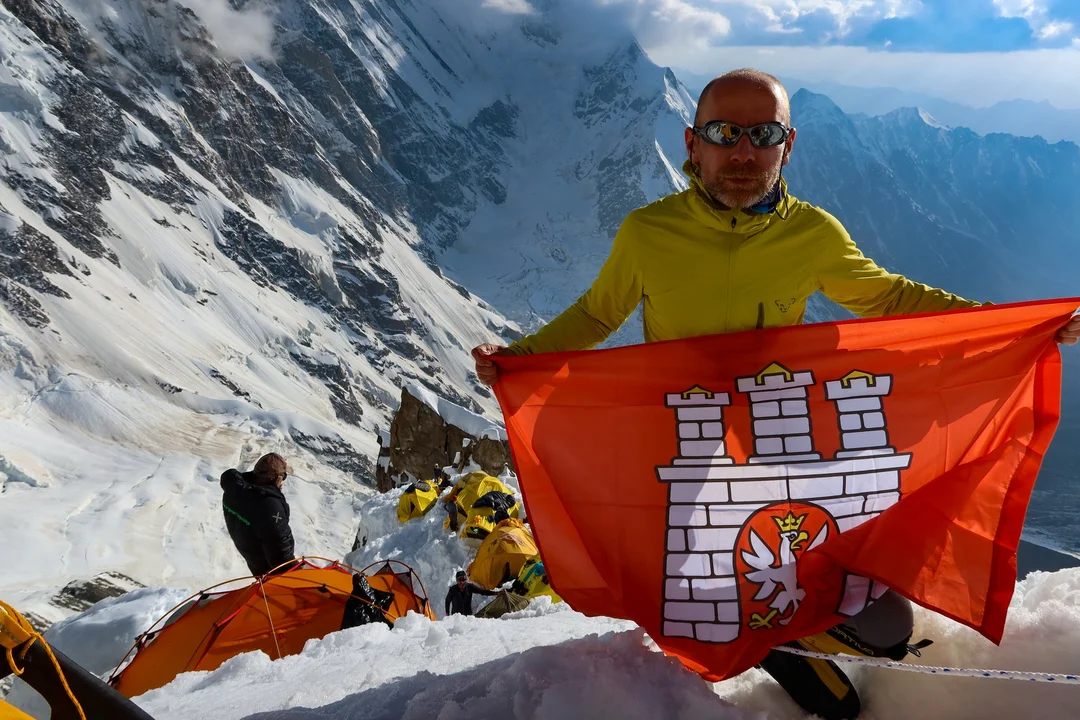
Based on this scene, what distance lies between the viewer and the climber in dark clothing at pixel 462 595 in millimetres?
8469

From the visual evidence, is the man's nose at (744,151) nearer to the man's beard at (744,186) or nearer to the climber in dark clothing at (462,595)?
the man's beard at (744,186)

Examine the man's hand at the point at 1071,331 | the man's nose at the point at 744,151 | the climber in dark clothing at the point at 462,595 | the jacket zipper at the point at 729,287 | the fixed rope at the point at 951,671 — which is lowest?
the climber in dark clothing at the point at 462,595

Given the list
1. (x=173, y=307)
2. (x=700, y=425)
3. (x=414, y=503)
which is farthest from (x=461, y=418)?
(x=173, y=307)

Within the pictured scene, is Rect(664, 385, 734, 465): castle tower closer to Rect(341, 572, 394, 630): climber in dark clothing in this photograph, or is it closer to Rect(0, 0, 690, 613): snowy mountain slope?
Rect(341, 572, 394, 630): climber in dark clothing

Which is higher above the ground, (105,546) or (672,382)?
(672,382)

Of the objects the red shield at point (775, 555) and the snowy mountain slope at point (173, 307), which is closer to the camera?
the red shield at point (775, 555)

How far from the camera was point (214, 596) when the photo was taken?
655 cm

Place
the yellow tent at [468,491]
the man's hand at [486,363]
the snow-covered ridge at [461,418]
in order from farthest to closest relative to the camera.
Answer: the snow-covered ridge at [461,418]
the yellow tent at [468,491]
the man's hand at [486,363]

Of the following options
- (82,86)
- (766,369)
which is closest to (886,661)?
(766,369)

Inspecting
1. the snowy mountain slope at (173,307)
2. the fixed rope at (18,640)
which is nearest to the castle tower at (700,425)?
the fixed rope at (18,640)

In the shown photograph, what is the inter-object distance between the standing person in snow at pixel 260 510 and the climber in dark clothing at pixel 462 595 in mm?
2727

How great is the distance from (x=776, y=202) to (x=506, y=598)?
5.80 metres

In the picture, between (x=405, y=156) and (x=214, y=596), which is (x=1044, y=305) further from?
(x=405, y=156)

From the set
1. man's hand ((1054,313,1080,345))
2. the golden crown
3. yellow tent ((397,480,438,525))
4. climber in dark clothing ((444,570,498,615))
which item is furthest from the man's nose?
yellow tent ((397,480,438,525))
